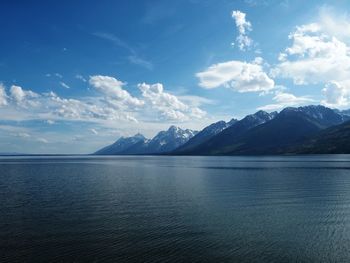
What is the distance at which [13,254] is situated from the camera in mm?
35531

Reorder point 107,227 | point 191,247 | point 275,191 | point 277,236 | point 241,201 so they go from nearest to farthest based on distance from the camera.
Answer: point 191,247 < point 277,236 < point 107,227 < point 241,201 < point 275,191

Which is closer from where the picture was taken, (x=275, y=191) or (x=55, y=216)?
(x=55, y=216)

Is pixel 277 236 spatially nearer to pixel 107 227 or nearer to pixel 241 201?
pixel 107 227

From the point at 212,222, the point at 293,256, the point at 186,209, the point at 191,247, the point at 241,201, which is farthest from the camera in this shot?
the point at 241,201

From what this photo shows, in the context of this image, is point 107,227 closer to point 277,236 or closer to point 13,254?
point 13,254

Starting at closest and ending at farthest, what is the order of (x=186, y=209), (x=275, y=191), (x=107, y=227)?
(x=107, y=227) < (x=186, y=209) < (x=275, y=191)

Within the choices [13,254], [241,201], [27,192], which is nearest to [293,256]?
[13,254]

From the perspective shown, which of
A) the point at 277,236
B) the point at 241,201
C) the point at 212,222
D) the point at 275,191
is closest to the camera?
the point at 277,236

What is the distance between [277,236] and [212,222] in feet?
35.7

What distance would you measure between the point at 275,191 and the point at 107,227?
52.3 m

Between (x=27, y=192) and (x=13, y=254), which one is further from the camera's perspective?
(x=27, y=192)

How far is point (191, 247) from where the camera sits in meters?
38.2

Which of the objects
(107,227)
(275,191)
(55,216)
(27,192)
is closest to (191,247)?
(107,227)

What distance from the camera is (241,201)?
70.9 metres
